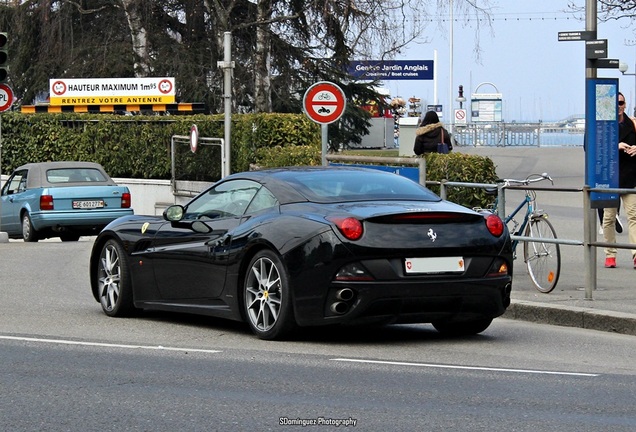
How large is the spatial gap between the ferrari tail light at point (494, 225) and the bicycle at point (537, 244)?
2833 millimetres

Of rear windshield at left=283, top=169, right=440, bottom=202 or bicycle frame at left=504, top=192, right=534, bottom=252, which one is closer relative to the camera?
rear windshield at left=283, top=169, right=440, bottom=202

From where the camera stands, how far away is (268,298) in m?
9.75

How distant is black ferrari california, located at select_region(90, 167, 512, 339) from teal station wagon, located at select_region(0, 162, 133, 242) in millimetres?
13344

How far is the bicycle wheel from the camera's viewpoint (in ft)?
42.3

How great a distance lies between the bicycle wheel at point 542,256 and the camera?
1289cm

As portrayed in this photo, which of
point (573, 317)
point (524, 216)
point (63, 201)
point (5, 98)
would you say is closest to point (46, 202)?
point (63, 201)

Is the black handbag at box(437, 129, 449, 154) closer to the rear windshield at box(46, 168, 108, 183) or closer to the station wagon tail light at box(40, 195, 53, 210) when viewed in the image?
the rear windshield at box(46, 168, 108, 183)

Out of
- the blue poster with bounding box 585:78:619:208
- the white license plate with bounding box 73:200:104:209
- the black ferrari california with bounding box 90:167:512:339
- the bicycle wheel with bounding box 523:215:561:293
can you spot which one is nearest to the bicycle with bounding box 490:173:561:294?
the bicycle wheel with bounding box 523:215:561:293

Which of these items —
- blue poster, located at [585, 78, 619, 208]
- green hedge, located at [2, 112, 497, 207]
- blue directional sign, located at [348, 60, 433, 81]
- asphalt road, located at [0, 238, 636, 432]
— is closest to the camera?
asphalt road, located at [0, 238, 636, 432]

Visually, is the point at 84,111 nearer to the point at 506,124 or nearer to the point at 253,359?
the point at 253,359

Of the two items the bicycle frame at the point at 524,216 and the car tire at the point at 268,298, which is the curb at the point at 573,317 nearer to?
the bicycle frame at the point at 524,216

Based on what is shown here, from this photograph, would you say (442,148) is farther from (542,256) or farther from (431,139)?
(542,256)

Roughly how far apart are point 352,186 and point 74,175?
15327 millimetres

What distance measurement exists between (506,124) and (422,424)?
61.1 meters
